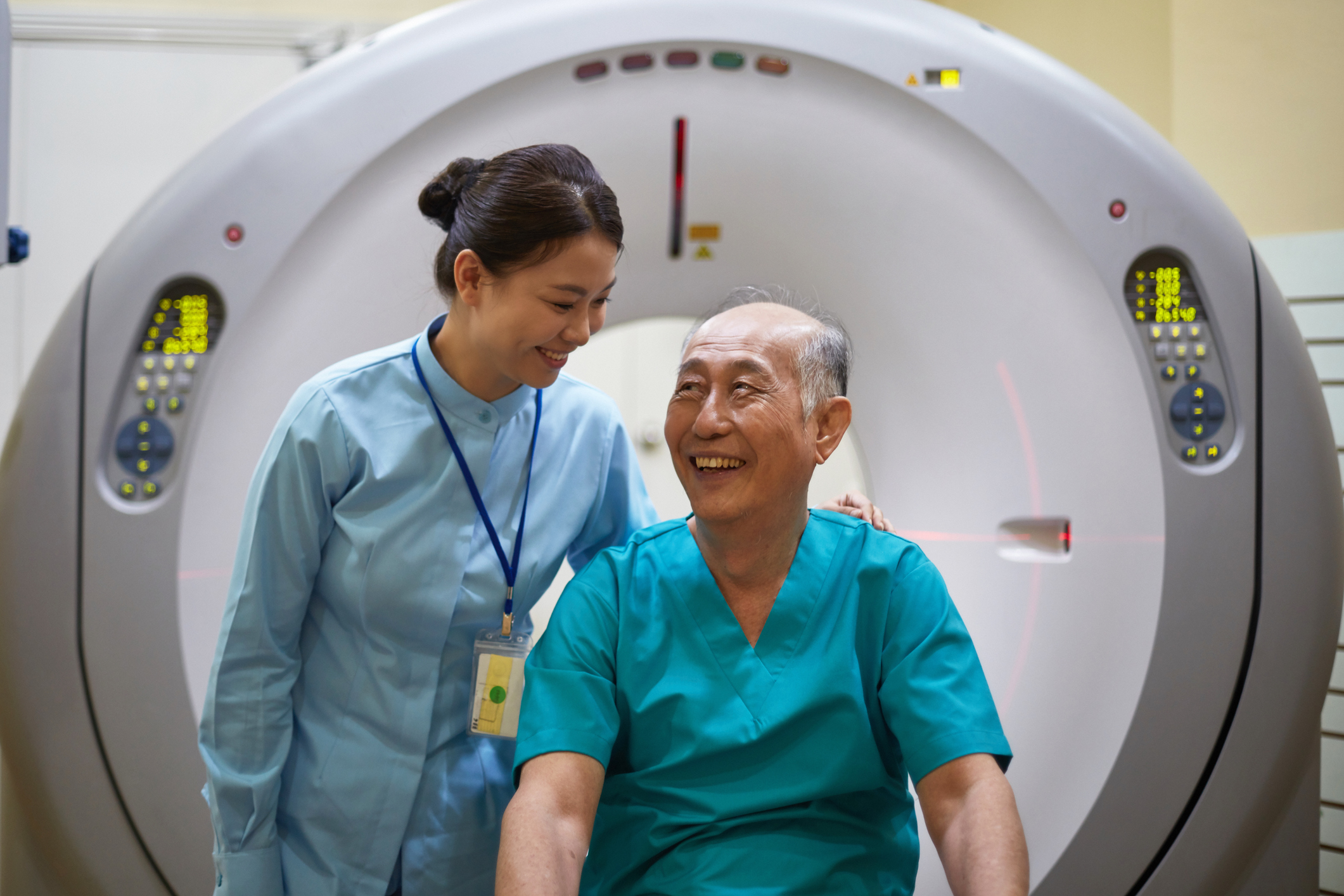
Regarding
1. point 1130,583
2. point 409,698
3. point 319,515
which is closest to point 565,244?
point 319,515

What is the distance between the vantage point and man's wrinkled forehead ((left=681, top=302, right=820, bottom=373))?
1.19 m

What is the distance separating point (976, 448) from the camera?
5.07 ft

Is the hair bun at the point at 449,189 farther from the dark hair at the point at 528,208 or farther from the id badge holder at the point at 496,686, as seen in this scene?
the id badge holder at the point at 496,686

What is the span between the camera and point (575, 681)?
1.12m

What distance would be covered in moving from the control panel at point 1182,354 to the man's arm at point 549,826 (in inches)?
36.3

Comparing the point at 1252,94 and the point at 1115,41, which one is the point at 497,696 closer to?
the point at 1252,94

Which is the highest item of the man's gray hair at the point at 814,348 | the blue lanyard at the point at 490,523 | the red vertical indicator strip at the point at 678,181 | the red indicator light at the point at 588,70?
the red indicator light at the point at 588,70

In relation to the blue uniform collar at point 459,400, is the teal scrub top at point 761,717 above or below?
below

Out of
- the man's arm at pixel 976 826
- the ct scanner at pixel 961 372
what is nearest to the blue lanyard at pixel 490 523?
the ct scanner at pixel 961 372

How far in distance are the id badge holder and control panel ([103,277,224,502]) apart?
55 cm

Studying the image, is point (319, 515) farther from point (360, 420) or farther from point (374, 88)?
point (374, 88)

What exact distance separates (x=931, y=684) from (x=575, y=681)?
0.38 m

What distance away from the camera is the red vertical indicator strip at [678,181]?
59.8 inches

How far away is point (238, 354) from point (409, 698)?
1.88 ft
